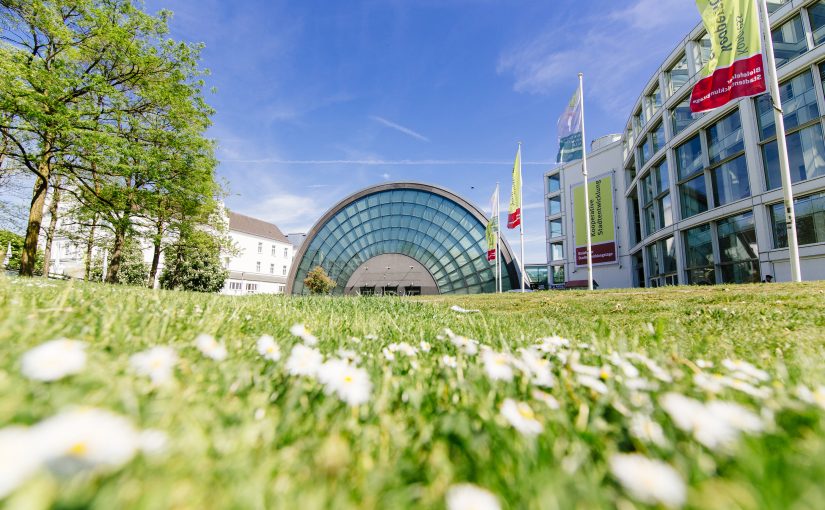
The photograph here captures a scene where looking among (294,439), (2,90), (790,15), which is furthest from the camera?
(790,15)

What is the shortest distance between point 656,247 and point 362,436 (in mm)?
36849

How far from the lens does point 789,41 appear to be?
19.7 meters

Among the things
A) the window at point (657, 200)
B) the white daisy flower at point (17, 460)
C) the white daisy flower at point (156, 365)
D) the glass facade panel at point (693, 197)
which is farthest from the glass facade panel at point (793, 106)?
the white daisy flower at point (17, 460)

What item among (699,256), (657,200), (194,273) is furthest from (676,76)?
(194,273)

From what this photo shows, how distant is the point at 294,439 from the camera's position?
1.26 m

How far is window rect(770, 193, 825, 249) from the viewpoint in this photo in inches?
701

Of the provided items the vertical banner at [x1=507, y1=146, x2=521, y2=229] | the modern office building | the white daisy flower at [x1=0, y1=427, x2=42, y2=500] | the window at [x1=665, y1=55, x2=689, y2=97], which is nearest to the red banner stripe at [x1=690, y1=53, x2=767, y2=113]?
the modern office building

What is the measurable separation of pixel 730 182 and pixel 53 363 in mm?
30243

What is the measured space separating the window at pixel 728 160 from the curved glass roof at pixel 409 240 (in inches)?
741

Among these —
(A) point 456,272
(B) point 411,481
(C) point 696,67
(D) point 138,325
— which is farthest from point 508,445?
(A) point 456,272

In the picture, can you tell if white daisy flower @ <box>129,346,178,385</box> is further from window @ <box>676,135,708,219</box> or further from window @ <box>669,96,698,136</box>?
window @ <box>669,96,698,136</box>

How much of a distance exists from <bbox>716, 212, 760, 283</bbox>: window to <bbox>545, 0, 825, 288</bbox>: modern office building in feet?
0.20

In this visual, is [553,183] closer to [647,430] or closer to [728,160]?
[728,160]

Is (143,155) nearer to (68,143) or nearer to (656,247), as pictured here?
(68,143)
